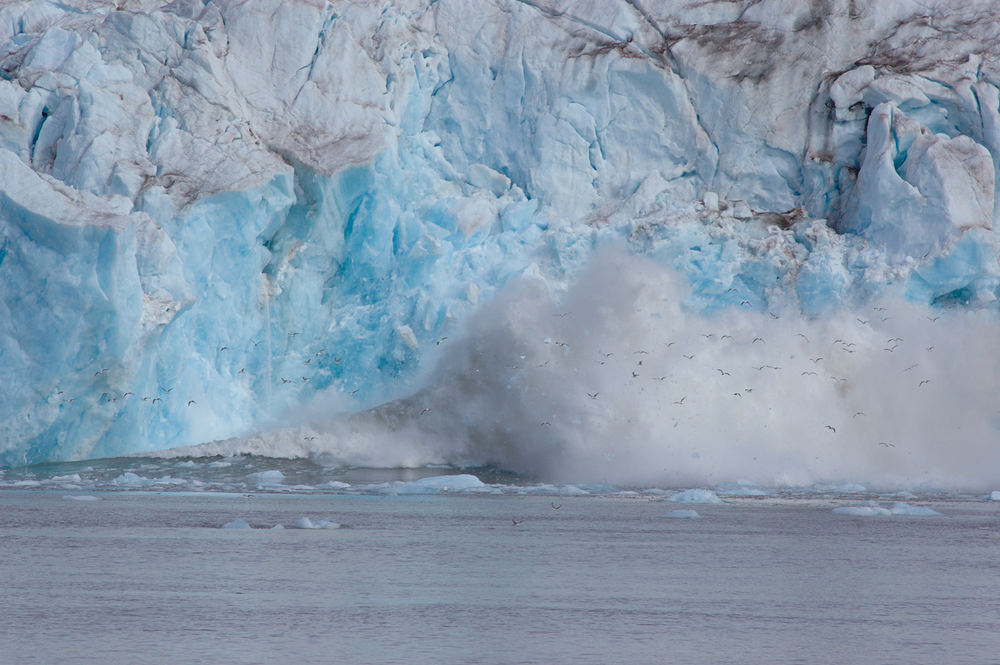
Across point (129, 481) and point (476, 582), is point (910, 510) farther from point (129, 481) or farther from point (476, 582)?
point (129, 481)

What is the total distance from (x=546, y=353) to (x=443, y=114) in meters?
5.13

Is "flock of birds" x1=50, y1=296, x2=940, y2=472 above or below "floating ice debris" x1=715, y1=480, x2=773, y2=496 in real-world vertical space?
above

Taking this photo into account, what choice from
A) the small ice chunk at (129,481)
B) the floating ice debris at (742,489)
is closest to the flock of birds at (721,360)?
→ the floating ice debris at (742,489)

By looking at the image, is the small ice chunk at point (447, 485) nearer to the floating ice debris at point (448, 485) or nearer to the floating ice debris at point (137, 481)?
the floating ice debris at point (448, 485)

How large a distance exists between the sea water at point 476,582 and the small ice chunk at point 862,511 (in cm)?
17

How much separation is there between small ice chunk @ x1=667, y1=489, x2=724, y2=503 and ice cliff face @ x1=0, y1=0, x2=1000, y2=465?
3.98 m

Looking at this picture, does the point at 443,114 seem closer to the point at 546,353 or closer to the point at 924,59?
the point at 546,353

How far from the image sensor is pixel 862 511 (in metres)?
18.3

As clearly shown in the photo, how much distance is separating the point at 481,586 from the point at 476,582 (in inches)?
9.8

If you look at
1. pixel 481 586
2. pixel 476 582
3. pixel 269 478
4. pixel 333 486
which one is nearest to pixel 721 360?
pixel 333 486

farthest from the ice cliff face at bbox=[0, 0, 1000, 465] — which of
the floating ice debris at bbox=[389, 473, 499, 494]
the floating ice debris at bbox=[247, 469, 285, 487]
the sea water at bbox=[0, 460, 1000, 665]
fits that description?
the sea water at bbox=[0, 460, 1000, 665]

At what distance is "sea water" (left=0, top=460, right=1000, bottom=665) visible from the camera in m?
9.15

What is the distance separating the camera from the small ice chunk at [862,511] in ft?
60.1

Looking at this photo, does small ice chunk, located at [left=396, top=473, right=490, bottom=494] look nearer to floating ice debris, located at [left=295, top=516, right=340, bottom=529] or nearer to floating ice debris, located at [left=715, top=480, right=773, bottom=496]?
floating ice debris, located at [left=715, top=480, right=773, bottom=496]
